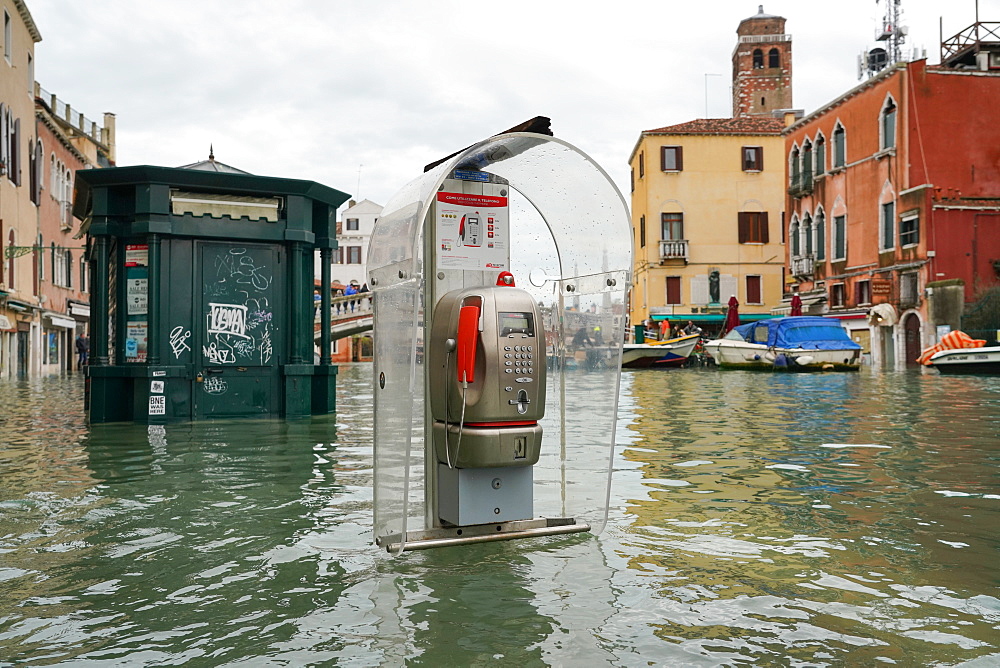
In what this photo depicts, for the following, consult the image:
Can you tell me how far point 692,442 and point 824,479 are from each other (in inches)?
121

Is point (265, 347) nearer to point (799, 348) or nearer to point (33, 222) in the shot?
point (799, 348)

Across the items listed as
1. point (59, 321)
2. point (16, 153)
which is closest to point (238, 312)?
point (16, 153)

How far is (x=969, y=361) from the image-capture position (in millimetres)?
27547

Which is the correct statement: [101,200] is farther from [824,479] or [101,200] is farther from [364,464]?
[824,479]

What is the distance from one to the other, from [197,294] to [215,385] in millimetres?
1135

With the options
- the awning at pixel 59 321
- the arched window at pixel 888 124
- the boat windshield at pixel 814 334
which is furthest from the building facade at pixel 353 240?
the boat windshield at pixel 814 334

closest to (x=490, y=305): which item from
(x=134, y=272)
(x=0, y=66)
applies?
(x=134, y=272)

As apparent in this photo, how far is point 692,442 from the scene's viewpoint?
36.2 ft

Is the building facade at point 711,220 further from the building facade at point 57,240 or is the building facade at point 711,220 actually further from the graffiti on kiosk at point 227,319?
the graffiti on kiosk at point 227,319

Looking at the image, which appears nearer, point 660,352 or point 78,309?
point 660,352

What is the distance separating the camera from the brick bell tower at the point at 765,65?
223 feet

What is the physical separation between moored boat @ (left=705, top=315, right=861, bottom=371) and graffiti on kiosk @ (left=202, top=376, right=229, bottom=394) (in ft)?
79.5

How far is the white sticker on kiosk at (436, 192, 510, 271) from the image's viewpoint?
5.46m

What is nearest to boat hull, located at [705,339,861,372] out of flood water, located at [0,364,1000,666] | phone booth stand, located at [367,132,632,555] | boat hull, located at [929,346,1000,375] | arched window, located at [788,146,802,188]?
boat hull, located at [929,346,1000,375]
